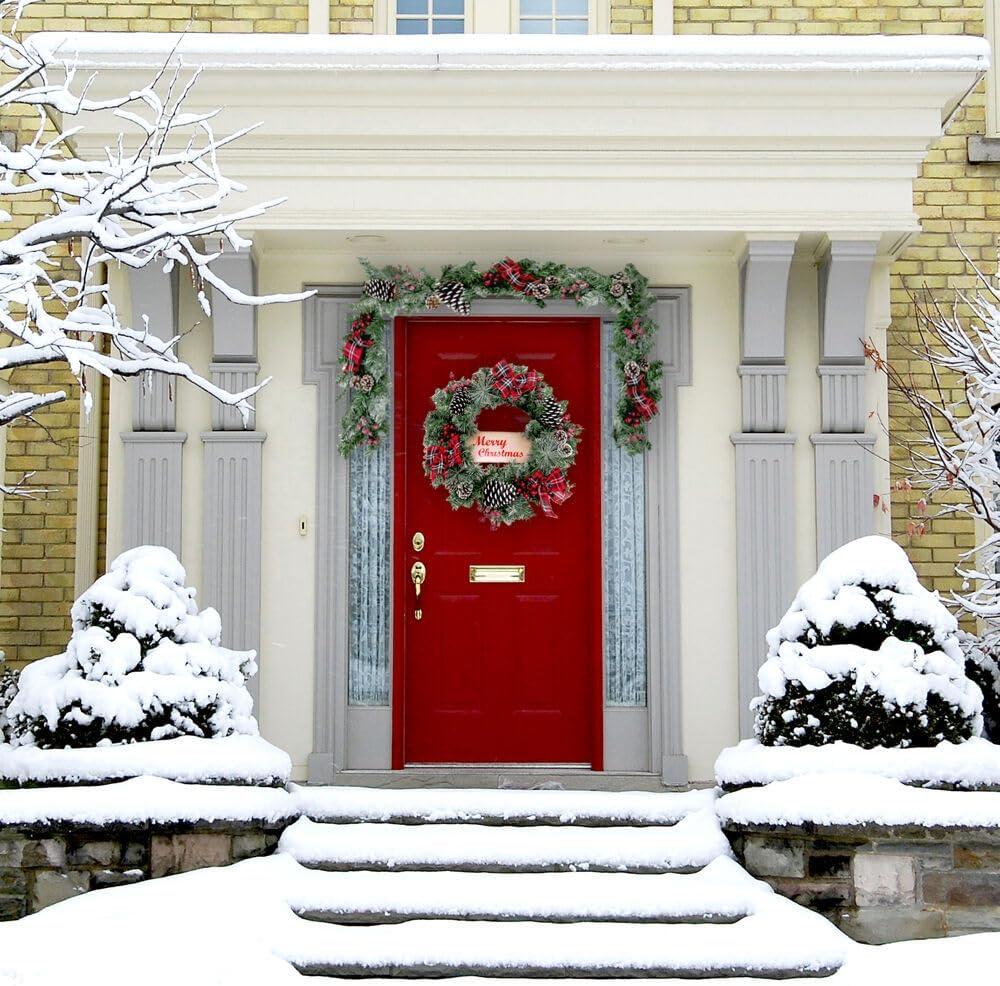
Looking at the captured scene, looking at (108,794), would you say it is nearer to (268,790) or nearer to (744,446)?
(268,790)

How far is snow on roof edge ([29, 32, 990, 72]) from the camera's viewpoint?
19.9ft

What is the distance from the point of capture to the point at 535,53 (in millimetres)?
6074

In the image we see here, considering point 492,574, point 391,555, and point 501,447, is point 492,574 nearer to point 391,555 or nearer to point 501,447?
point 391,555

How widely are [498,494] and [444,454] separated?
38 cm

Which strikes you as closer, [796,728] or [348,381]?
[796,728]

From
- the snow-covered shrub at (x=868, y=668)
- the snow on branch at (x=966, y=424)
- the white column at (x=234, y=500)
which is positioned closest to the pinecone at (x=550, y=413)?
the white column at (x=234, y=500)

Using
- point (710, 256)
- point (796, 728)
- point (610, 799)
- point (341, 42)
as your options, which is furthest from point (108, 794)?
point (710, 256)

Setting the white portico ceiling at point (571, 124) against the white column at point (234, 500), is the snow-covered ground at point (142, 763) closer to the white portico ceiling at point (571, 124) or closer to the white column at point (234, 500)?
the white column at point (234, 500)

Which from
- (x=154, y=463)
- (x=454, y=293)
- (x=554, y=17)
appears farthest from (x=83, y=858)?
(x=554, y=17)

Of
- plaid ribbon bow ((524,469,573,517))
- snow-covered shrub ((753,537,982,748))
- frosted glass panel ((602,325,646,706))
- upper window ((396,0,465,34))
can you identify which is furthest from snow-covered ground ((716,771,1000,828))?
upper window ((396,0,465,34))

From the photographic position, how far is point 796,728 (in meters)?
4.96

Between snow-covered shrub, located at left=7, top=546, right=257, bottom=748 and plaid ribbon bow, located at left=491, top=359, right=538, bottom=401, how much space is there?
89.3 inches

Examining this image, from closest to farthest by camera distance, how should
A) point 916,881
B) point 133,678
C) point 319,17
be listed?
1. point 916,881
2. point 133,678
3. point 319,17

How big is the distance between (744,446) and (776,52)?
6.78 feet
